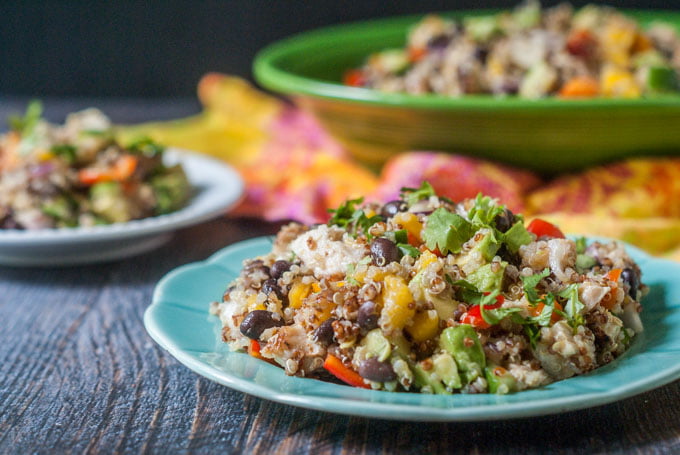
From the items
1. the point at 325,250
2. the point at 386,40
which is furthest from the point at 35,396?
the point at 386,40

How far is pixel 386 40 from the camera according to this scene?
187 inches

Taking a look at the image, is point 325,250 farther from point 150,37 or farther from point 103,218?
point 150,37

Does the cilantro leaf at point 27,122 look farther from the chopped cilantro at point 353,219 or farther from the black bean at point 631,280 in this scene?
the black bean at point 631,280

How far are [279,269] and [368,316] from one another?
1.08 ft

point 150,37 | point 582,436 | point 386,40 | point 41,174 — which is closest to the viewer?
point 582,436

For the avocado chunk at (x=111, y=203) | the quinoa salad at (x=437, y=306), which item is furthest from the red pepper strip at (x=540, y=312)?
the avocado chunk at (x=111, y=203)

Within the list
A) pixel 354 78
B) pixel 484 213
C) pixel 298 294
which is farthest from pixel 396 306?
pixel 354 78

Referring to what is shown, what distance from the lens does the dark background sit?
7.02m

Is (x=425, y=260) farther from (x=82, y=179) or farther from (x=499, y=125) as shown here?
(x=82, y=179)

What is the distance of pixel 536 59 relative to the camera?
3.67 metres

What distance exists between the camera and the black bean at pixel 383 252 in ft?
6.17

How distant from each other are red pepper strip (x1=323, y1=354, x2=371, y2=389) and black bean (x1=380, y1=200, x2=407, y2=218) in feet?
1.60


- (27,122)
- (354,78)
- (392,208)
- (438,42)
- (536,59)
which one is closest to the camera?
(392,208)

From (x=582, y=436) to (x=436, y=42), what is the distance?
2.58m
